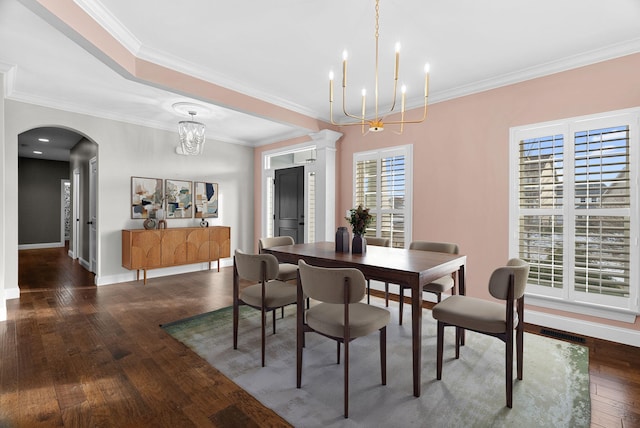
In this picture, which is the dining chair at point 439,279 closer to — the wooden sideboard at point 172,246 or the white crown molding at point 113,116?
the white crown molding at point 113,116

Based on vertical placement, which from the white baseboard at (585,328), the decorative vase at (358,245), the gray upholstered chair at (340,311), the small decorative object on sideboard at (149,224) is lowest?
the white baseboard at (585,328)

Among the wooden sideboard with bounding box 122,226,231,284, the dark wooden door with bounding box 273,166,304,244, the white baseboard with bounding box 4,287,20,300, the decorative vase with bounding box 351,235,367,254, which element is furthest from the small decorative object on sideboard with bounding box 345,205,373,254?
the white baseboard with bounding box 4,287,20,300

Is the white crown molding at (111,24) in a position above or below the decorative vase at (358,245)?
above

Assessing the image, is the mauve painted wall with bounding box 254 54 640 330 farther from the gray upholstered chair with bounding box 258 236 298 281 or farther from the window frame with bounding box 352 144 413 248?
the gray upholstered chair with bounding box 258 236 298 281

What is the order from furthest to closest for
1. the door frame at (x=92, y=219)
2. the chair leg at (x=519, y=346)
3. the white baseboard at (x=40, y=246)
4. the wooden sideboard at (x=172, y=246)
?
the white baseboard at (x=40, y=246), the door frame at (x=92, y=219), the wooden sideboard at (x=172, y=246), the chair leg at (x=519, y=346)

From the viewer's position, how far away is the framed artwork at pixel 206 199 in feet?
19.1

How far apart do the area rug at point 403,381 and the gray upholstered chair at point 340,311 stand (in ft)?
0.50

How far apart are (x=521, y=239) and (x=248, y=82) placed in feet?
11.6

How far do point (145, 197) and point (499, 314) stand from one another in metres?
5.26

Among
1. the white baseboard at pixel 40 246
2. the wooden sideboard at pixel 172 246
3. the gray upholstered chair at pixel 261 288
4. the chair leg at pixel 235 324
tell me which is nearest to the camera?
the gray upholstered chair at pixel 261 288

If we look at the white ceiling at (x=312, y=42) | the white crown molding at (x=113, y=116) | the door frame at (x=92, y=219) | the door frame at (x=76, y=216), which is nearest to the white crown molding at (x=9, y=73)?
the white ceiling at (x=312, y=42)

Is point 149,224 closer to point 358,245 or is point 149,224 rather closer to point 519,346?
point 358,245

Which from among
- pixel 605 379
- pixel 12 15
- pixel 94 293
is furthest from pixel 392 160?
pixel 94 293

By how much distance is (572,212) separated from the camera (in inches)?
118
